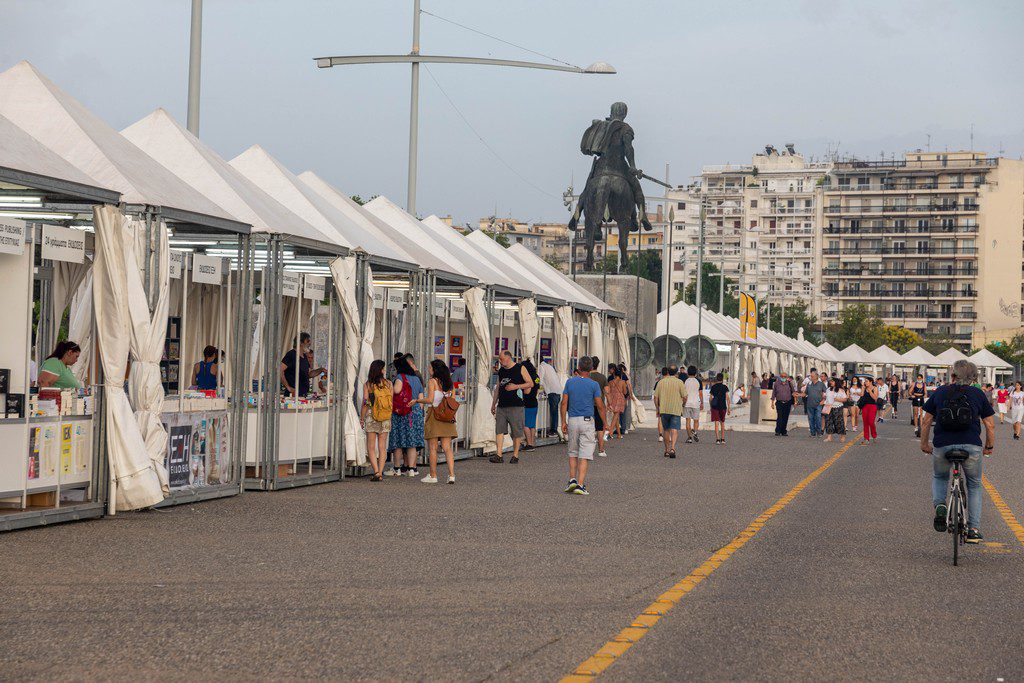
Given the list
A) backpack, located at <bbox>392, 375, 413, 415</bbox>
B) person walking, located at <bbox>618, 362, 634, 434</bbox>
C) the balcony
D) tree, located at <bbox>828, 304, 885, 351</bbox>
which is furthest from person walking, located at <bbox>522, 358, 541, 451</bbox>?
the balcony

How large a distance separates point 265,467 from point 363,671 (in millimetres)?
10555

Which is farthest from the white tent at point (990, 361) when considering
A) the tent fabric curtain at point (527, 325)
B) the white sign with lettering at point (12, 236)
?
the white sign with lettering at point (12, 236)

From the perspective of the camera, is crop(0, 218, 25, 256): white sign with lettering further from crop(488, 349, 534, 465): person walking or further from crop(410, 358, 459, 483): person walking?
crop(488, 349, 534, 465): person walking

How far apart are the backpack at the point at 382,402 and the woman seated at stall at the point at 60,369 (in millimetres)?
5259

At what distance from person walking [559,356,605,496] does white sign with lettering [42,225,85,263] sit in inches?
263

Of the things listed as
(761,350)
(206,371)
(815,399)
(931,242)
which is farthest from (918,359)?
(931,242)

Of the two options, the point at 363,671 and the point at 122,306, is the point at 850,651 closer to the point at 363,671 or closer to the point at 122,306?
the point at 363,671

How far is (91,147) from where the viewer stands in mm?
14836

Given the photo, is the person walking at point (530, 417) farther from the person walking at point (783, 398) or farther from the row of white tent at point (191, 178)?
the person walking at point (783, 398)

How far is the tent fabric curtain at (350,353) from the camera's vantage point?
19.2 m

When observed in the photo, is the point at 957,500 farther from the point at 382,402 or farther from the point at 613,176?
the point at 613,176

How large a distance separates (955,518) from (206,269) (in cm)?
837

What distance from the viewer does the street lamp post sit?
26.5 m

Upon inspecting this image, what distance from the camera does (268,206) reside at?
18.1 meters
